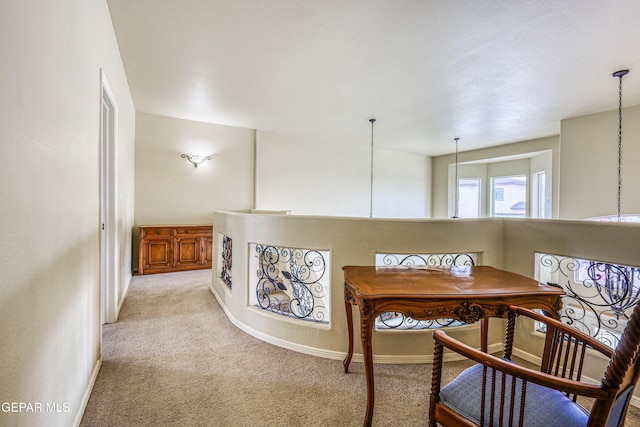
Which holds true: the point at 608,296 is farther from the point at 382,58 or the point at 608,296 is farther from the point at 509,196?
the point at 509,196

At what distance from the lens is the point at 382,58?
2846mm

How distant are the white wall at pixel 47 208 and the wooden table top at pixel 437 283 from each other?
131 centimetres

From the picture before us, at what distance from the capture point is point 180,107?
453 cm

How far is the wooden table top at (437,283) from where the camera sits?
1.45 metres

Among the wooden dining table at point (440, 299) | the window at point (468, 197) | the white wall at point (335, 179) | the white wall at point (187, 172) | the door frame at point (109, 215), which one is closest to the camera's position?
the wooden dining table at point (440, 299)

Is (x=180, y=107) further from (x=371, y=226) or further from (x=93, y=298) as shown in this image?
(x=371, y=226)

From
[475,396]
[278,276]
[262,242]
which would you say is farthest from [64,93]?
[475,396]

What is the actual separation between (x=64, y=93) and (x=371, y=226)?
6.35 feet

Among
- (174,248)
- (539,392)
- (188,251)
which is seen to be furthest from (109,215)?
(539,392)

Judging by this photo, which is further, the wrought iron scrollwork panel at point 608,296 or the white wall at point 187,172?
the white wall at point 187,172

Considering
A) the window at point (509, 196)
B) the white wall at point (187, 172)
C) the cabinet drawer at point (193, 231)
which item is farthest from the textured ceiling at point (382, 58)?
the window at point (509, 196)

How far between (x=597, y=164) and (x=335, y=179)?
4.62 metres

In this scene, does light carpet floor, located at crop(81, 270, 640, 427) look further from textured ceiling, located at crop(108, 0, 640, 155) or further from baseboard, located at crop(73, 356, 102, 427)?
textured ceiling, located at crop(108, 0, 640, 155)

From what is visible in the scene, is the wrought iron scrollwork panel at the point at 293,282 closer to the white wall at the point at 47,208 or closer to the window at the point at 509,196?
the white wall at the point at 47,208
